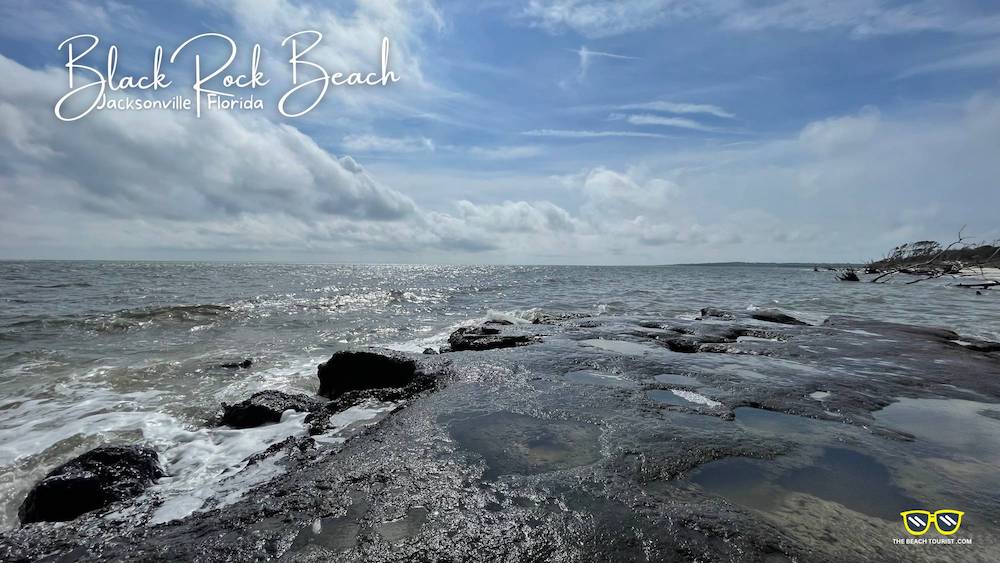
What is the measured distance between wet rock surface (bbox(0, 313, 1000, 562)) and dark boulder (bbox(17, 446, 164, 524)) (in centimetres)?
57

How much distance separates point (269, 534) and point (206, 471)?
2785 millimetres

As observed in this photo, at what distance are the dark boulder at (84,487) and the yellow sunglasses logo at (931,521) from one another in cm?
740

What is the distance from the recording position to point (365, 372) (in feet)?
29.5

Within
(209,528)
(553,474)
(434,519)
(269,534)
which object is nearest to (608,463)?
(553,474)

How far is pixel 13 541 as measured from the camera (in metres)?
3.69

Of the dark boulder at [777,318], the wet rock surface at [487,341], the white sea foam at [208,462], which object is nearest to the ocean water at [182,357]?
the white sea foam at [208,462]

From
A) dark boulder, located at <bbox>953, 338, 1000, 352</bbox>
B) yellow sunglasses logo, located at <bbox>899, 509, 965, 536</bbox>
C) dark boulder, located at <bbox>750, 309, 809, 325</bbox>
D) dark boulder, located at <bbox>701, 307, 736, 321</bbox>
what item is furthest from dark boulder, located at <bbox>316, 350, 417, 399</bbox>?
dark boulder, located at <bbox>750, 309, 809, 325</bbox>

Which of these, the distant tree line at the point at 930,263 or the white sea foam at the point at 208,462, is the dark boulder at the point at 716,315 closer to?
the white sea foam at the point at 208,462

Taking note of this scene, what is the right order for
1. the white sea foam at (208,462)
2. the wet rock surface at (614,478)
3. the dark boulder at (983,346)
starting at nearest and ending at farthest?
1. the wet rock surface at (614,478)
2. the white sea foam at (208,462)
3. the dark boulder at (983,346)

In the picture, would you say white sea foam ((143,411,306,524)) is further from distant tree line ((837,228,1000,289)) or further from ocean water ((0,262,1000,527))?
distant tree line ((837,228,1000,289))

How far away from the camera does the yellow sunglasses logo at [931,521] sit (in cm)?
360

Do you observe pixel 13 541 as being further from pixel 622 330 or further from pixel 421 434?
pixel 622 330

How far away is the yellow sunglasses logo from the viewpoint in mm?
3604

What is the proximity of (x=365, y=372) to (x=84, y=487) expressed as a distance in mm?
4750
